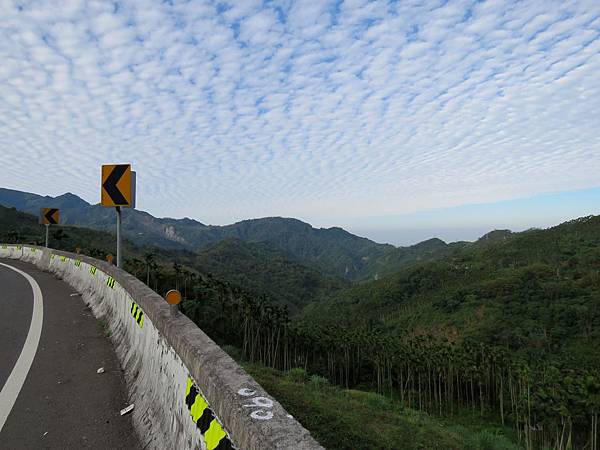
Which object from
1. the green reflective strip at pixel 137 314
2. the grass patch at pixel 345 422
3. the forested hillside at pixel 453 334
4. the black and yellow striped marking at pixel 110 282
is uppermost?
the black and yellow striped marking at pixel 110 282

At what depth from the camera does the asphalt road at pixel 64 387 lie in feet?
12.8

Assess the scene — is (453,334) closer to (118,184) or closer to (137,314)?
(118,184)

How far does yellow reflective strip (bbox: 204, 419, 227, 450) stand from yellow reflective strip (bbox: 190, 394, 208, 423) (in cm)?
22

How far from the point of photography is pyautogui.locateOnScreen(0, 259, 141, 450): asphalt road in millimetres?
3916

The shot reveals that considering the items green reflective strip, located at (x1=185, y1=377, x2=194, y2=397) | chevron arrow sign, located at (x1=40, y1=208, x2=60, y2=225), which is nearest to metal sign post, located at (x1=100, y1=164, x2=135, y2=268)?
green reflective strip, located at (x1=185, y1=377, x2=194, y2=397)

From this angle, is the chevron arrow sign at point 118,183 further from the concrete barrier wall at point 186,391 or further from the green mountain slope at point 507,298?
the green mountain slope at point 507,298

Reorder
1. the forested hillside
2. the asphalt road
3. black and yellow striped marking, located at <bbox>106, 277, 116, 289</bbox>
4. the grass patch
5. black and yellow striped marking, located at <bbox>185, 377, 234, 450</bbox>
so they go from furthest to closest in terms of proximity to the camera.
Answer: the forested hillside → black and yellow striped marking, located at <bbox>106, 277, 116, 289</bbox> → the grass patch → the asphalt road → black and yellow striped marking, located at <bbox>185, 377, 234, 450</bbox>

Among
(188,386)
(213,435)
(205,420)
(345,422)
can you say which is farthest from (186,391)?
(345,422)

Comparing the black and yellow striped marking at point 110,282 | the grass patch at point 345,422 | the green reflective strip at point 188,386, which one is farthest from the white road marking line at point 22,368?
the grass patch at point 345,422

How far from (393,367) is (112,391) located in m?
52.9

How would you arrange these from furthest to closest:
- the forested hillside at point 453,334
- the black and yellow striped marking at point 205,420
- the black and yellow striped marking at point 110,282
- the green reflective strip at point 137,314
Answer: the forested hillside at point 453,334, the black and yellow striped marking at point 110,282, the green reflective strip at point 137,314, the black and yellow striped marking at point 205,420

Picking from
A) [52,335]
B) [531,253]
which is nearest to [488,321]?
[531,253]

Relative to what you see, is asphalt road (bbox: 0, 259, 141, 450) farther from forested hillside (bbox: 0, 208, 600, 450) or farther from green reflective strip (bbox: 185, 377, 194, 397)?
forested hillside (bbox: 0, 208, 600, 450)

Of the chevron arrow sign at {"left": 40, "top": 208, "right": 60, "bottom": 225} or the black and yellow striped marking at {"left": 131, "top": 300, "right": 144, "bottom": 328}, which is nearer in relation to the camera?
the black and yellow striped marking at {"left": 131, "top": 300, "right": 144, "bottom": 328}
